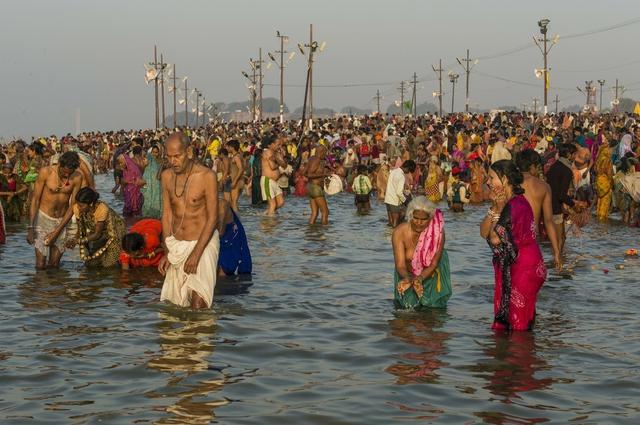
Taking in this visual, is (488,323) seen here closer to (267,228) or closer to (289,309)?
(289,309)

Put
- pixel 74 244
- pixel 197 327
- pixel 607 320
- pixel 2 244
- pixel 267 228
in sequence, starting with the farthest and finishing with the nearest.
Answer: pixel 267 228 < pixel 2 244 < pixel 74 244 < pixel 607 320 < pixel 197 327

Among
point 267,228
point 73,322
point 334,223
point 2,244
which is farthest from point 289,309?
point 334,223

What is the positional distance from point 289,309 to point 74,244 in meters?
3.37

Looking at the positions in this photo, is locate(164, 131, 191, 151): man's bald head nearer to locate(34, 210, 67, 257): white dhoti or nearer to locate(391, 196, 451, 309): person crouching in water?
locate(391, 196, 451, 309): person crouching in water

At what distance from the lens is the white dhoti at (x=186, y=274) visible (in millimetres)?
9461

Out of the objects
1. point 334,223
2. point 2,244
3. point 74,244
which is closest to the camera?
point 74,244

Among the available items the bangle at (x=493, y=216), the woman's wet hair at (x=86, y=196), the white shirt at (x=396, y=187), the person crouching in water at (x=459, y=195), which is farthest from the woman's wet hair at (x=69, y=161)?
the person crouching in water at (x=459, y=195)

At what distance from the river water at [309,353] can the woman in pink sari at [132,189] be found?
6810mm

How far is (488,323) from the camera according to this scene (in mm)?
9891

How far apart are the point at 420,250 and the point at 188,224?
211cm

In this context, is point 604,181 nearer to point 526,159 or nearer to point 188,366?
point 526,159

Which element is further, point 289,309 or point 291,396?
point 289,309

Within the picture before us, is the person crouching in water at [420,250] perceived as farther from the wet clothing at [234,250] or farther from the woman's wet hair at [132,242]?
the woman's wet hair at [132,242]

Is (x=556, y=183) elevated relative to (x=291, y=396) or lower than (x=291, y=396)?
elevated
